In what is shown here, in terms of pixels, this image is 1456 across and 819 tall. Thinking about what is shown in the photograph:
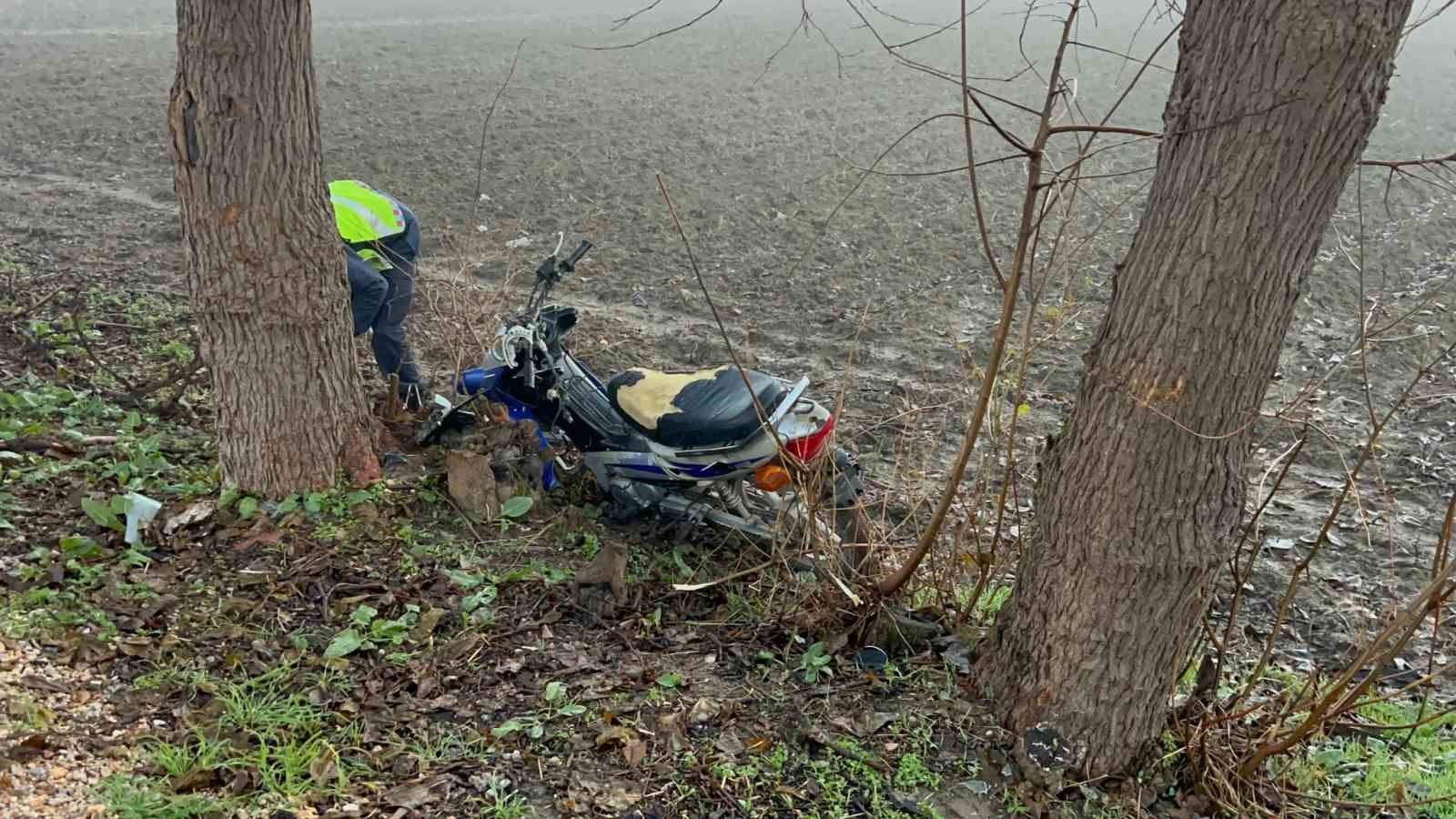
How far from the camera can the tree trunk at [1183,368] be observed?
2607 millimetres

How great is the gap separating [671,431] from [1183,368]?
6.99ft

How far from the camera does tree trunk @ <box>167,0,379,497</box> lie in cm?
392

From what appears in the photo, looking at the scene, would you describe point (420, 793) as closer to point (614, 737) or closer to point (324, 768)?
point (324, 768)

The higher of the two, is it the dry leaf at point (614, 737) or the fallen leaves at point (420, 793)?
the dry leaf at point (614, 737)

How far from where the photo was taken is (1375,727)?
3449 mm

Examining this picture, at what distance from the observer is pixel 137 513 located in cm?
400

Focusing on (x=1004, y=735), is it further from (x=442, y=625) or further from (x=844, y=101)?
(x=844, y=101)

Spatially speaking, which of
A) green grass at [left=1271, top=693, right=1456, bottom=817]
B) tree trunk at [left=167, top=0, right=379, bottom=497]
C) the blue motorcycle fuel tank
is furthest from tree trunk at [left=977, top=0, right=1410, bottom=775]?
tree trunk at [left=167, top=0, right=379, bottom=497]

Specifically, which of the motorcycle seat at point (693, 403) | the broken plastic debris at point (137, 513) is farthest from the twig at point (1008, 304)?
the broken plastic debris at point (137, 513)

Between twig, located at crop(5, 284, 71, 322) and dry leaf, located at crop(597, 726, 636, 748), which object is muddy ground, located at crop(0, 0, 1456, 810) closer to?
twig, located at crop(5, 284, 71, 322)

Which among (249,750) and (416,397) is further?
(416,397)

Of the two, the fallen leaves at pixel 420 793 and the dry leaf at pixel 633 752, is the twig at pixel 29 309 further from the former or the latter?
the dry leaf at pixel 633 752

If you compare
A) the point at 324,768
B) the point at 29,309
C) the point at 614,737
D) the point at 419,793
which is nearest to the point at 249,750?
the point at 324,768

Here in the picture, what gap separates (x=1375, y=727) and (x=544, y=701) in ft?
8.55
